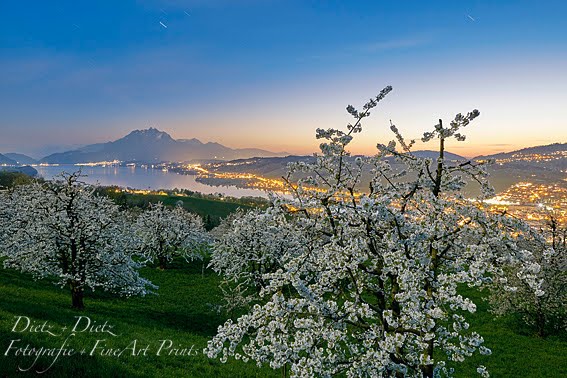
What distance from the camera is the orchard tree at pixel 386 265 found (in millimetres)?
6887

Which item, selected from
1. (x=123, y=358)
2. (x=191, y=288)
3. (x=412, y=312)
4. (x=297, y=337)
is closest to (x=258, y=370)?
(x=123, y=358)

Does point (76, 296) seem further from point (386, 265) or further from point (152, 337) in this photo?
point (386, 265)

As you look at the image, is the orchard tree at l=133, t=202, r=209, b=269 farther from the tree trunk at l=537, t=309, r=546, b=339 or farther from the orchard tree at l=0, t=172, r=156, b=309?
the tree trunk at l=537, t=309, r=546, b=339

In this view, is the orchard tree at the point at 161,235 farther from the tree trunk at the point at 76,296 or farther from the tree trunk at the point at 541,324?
the tree trunk at the point at 541,324

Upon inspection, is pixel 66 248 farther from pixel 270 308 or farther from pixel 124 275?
pixel 270 308

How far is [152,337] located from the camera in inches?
786

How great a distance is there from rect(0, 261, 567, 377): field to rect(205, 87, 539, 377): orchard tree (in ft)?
26.1

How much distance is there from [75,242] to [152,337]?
898 cm

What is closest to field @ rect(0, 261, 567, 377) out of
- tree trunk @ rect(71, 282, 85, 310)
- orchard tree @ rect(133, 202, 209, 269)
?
tree trunk @ rect(71, 282, 85, 310)

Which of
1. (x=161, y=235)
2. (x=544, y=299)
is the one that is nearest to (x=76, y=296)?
(x=161, y=235)

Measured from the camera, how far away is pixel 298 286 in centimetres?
715

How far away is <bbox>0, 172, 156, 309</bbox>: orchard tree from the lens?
23.2 m

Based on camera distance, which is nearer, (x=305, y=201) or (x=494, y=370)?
(x=305, y=201)

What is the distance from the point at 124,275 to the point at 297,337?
20655mm
